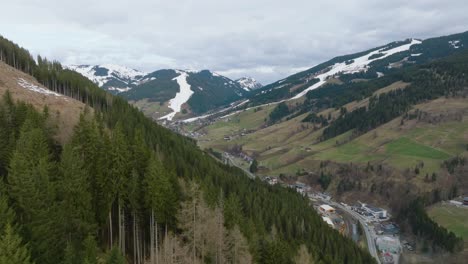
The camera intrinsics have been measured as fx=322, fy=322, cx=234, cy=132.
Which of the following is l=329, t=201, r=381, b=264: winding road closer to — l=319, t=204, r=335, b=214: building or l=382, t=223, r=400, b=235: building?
l=382, t=223, r=400, b=235: building

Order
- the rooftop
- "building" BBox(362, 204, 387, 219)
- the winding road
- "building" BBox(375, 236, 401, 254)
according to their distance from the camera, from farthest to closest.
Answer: the rooftop < "building" BBox(362, 204, 387, 219) < "building" BBox(375, 236, 401, 254) < the winding road

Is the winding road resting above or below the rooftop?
below

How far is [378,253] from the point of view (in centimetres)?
12456

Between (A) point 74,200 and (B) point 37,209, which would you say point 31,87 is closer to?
(A) point 74,200

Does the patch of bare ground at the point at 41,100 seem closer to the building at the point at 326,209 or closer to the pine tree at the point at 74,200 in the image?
the pine tree at the point at 74,200

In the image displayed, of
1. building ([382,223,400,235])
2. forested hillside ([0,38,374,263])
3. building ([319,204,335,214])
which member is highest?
forested hillside ([0,38,374,263])

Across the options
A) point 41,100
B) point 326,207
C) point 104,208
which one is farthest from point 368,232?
point 41,100

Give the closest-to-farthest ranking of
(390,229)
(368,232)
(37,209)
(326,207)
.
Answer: (37,209) → (368,232) → (390,229) → (326,207)

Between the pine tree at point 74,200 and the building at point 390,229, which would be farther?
the building at point 390,229

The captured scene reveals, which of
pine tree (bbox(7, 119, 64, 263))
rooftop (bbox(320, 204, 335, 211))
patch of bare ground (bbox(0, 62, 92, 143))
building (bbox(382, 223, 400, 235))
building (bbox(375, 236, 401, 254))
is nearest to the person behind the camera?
pine tree (bbox(7, 119, 64, 263))

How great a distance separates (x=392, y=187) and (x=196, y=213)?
536 feet

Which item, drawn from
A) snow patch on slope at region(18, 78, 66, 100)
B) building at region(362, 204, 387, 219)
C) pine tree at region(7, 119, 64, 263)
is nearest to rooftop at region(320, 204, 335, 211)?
building at region(362, 204, 387, 219)

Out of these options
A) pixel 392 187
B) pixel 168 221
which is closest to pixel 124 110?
pixel 168 221

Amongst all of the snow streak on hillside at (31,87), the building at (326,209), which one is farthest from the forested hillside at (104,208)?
the building at (326,209)
